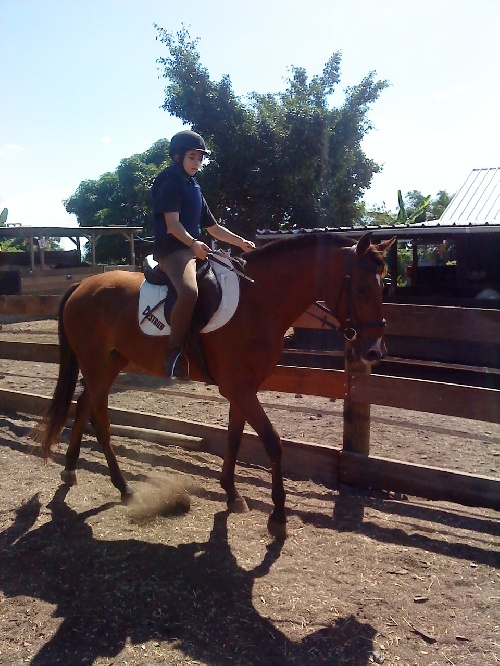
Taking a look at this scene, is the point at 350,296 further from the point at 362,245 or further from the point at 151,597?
the point at 151,597

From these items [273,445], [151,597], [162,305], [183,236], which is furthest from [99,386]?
[151,597]

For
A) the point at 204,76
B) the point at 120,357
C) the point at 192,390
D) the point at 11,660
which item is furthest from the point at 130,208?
the point at 11,660

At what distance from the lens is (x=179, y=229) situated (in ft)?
13.6

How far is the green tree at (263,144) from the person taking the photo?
19.2 metres

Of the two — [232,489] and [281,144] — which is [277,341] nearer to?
[232,489]

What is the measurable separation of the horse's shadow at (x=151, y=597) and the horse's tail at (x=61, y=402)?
995mm

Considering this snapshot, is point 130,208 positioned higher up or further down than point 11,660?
higher up

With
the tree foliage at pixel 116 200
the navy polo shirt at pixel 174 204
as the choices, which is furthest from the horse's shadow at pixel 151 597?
the tree foliage at pixel 116 200

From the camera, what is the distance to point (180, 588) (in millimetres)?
3418

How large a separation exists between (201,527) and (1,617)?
59.2 inches

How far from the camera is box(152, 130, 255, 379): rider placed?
4.15 metres

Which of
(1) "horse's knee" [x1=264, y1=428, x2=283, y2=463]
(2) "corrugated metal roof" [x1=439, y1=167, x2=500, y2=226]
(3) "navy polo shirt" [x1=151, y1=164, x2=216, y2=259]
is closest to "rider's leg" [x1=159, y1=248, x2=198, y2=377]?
(3) "navy polo shirt" [x1=151, y1=164, x2=216, y2=259]

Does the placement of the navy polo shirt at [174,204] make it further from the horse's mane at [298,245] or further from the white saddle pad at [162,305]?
the horse's mane at [298,245]

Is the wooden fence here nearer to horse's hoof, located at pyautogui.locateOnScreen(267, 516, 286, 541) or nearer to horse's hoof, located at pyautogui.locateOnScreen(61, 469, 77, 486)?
horse's hoof, located at pyautogui.locateOnScreen(267, 516, 286, 541)
